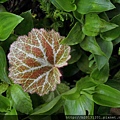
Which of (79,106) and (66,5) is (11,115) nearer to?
(79,106)

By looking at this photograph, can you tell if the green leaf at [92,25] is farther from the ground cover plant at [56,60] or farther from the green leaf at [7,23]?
the green leaf at [7,23]

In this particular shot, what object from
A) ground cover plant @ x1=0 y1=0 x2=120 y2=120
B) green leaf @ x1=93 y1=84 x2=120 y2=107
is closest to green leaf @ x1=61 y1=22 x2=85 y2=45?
ground cover plant @ x1=0 y1=0 x2=120 y2=120

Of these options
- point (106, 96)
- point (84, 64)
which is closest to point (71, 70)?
point (84, 64)

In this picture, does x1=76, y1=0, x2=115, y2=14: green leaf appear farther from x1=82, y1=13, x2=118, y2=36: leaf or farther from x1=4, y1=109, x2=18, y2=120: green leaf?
x1=4, y1=109, x2=18, y2=120: green leaf

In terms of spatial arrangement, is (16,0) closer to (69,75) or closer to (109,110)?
(69,75)

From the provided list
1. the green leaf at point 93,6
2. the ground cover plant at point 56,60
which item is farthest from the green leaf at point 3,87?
the green leaf at point 93,6

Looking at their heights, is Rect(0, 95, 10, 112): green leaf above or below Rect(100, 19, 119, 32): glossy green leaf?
below
